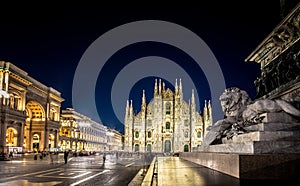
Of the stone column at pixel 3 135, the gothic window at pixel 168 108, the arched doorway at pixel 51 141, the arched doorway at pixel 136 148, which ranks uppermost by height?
the gothic window at pixel 168 108

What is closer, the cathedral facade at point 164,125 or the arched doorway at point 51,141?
the arched doorway at point 51,141

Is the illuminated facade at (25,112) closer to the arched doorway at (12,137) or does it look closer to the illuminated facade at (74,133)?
the arched doorway at (12,137)

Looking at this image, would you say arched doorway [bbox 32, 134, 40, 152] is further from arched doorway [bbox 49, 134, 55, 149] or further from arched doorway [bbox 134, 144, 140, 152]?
arched doorway [bbox 134, 144, 140, 152]

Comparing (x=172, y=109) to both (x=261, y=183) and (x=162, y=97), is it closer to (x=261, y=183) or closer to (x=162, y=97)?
(x=162, y=97)

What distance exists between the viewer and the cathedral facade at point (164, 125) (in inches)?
2571

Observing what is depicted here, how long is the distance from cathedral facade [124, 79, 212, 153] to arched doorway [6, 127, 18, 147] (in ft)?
90.8

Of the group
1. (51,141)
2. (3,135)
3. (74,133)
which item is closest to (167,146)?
(74,133)

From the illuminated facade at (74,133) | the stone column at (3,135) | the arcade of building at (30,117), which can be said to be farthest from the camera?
the illuminated facade at (74,133)

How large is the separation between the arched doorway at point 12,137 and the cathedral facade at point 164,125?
27.7 m

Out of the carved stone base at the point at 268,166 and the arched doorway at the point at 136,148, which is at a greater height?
the carved stone base at the point at 268,166

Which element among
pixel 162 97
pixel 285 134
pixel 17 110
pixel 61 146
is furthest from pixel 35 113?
pixel 285 134

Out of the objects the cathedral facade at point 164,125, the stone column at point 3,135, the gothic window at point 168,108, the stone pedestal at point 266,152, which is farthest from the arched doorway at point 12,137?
the stone pedestal at point 266,152

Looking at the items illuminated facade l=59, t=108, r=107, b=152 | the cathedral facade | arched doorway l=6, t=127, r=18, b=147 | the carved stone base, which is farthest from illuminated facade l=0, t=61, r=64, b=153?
the carved stone base

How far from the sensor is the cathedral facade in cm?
6531
